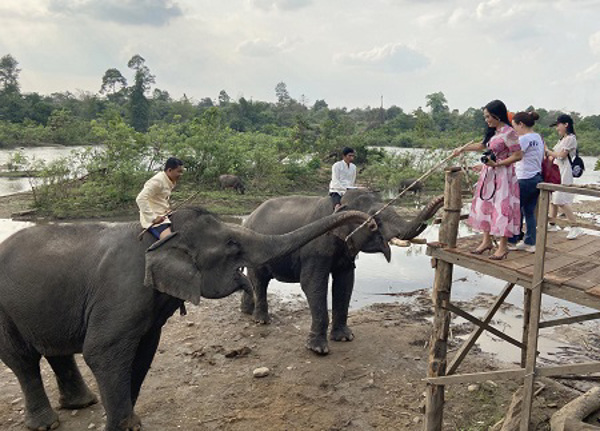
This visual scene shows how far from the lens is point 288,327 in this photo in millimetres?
7688

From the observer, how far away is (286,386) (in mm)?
5855

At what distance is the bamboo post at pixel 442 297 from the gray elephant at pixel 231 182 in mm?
16371

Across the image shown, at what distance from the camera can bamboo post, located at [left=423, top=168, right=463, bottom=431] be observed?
4238 millimetres

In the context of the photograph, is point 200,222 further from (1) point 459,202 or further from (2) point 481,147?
(2) point 481,147

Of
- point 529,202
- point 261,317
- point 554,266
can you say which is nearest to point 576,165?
point 529,202

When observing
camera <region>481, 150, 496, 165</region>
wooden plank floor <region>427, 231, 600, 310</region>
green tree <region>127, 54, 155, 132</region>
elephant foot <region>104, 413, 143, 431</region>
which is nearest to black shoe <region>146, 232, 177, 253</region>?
elephant foot <region>104, 413, 143, 431</region>

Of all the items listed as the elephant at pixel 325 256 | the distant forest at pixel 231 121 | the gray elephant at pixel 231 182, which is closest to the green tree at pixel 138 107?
the distant forest at pixel 231 121

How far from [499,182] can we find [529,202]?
0.92 m

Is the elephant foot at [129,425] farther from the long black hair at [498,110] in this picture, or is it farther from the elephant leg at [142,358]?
the long black hair at [498,110]

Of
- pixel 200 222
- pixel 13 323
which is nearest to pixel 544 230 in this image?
pixel 200 222

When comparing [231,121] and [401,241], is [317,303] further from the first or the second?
[231,121]

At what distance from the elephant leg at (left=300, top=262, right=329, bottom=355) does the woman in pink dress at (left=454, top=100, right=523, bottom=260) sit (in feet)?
9.20

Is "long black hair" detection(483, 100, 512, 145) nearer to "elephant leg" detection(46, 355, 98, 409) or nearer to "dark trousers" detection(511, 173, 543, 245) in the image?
"dark trousers" detection(511, 173, 543, 245)

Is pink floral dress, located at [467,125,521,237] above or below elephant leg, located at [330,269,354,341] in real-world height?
above
